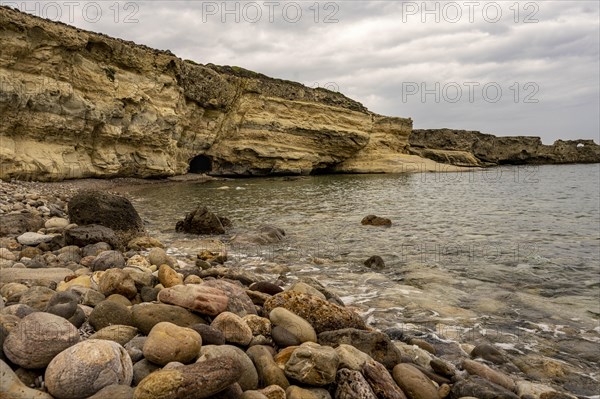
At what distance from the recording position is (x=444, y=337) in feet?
18.2

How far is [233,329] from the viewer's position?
158 inches

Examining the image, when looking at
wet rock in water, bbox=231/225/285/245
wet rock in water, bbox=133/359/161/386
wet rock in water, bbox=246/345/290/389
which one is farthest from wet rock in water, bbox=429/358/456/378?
wet rock in water, bbox=231/225/285/245

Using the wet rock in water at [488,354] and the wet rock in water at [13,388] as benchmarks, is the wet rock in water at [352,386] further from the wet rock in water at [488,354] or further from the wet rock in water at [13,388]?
the wet rock in water at [13,388]

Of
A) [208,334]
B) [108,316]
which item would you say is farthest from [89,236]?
[208,334]

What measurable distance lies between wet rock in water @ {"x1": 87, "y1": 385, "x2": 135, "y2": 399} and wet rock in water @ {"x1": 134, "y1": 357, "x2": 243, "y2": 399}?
95mm

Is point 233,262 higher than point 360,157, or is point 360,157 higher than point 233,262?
point 360,157

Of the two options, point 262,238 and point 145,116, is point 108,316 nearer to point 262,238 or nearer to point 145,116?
point 262,238

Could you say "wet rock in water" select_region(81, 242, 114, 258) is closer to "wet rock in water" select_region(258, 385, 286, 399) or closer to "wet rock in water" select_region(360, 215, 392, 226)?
"wet rock in water" select_region(258, 385, 286, 399)

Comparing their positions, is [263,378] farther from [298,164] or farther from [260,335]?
[298,164]

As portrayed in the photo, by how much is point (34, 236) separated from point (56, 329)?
6662 mm

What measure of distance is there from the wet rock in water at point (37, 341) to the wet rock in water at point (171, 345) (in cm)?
59

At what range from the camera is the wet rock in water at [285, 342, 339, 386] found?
11.6 ft

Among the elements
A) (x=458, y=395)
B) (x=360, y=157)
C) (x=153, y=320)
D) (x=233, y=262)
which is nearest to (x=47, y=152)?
(x=233, y=262)

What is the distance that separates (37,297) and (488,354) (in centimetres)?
522
